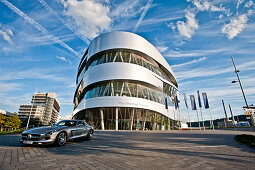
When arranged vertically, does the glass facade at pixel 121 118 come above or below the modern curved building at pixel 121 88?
below

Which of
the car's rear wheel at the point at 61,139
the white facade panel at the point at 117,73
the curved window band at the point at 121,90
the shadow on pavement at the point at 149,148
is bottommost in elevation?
the shadow on pavement at the point at 149,148

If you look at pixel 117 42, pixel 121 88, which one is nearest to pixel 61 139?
pixel 121 88

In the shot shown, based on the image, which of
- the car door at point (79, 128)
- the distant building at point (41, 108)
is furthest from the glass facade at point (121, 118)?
the distant building at point (41, 108)

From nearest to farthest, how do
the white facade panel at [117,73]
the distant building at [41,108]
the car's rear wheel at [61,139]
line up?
the car's rear wheel at [61,139]
the white facade panel at [117,73]
the distant building at [41,108]

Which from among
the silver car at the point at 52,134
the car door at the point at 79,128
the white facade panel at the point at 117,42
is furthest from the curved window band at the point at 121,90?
the silver car at the point at 52,134

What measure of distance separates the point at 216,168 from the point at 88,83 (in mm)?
31546

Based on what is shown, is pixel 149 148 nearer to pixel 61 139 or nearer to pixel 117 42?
pixel 61 139

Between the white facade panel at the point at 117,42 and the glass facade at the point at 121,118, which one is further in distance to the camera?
the white facade panel at the point at 117,42

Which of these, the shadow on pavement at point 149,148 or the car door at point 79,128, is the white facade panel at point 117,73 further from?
the shadow on pavement at point 149,148

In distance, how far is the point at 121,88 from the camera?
30094 millimetres

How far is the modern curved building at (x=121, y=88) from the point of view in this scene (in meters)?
29.0

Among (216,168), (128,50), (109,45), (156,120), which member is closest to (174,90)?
(156,120)

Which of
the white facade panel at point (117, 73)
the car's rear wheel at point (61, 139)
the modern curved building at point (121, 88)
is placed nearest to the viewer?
the car's rear wheel at point (61, 139)

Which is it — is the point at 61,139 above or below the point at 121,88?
below
